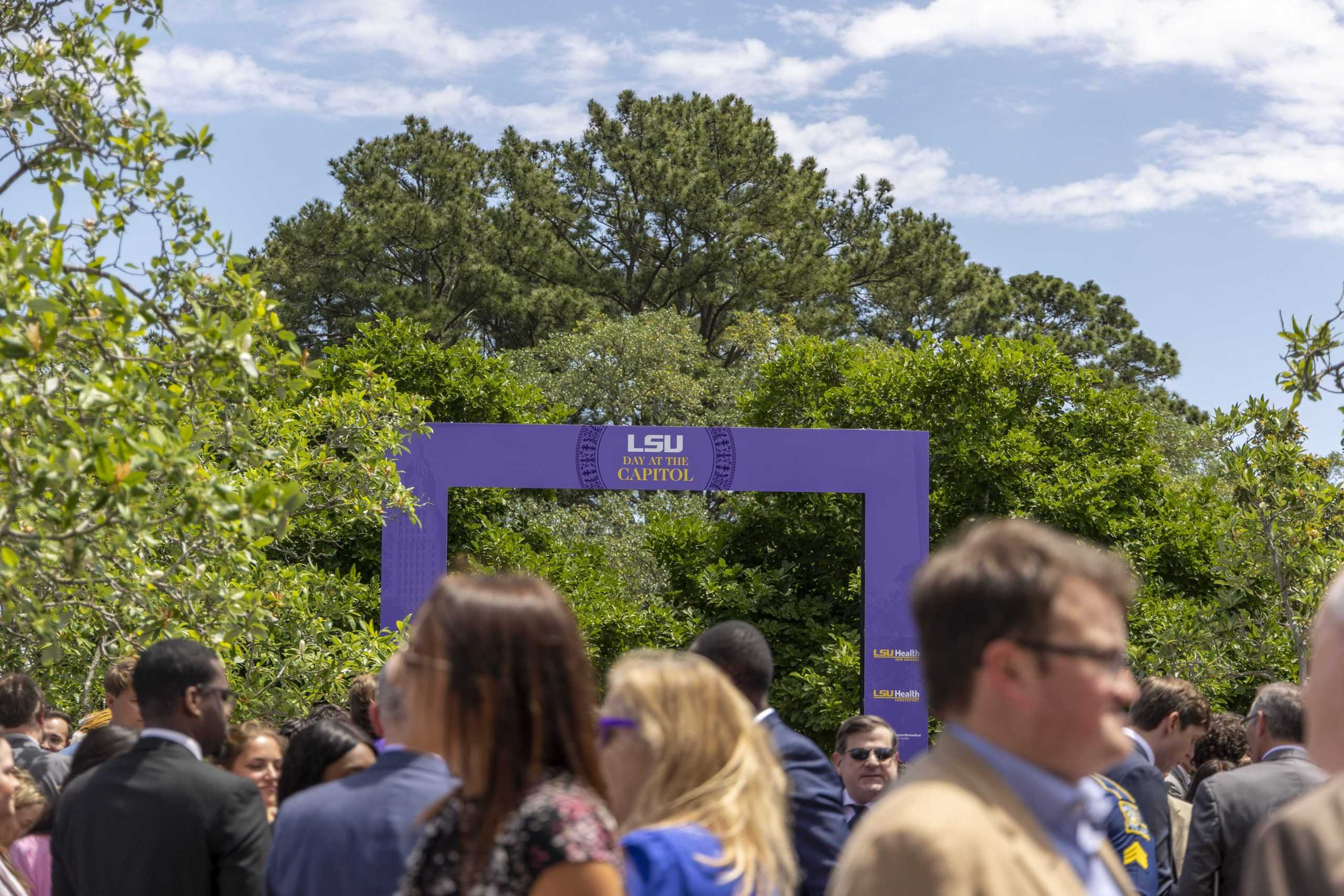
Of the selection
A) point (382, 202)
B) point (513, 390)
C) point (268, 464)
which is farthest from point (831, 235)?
point (268, 464)

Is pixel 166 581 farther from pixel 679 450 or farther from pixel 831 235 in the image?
pixel 831 235

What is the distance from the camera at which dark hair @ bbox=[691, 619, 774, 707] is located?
4.15 metres

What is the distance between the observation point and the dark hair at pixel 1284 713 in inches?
191

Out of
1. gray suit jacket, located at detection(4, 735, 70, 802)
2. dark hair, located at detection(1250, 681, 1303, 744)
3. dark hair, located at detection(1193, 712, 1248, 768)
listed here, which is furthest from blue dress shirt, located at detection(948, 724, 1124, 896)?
dark hair, located at detection(1193, 712, 1248, 768)

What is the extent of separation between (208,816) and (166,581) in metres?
2.58

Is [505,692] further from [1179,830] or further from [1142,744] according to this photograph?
[1179,830]

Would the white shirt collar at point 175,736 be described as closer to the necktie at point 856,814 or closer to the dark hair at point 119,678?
the dark hair at point 119,678

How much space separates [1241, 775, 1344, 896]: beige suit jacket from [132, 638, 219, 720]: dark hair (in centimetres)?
300

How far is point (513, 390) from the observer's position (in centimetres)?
2050

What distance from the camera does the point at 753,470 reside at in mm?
13195

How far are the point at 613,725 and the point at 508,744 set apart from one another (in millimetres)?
670

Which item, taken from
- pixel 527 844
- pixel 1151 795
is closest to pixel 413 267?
pixel 1151 795

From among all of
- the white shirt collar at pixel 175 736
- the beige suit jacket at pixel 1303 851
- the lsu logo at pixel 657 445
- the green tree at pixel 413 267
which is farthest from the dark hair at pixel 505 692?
the green tree at pixel 413 267

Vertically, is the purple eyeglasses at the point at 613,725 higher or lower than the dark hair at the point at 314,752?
higher
